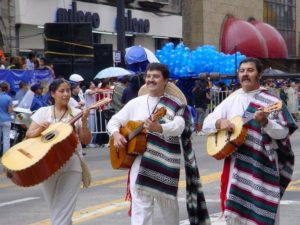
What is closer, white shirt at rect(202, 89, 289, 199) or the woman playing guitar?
white shirt at rect(202, 89, 289, 199)

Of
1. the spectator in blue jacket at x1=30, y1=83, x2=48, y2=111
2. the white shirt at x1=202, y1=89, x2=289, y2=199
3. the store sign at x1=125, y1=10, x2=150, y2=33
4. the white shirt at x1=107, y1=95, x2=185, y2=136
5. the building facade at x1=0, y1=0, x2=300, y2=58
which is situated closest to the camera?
the white shirt at x1=202, y1=89, x2=289, y2=199

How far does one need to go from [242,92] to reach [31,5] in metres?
22.0

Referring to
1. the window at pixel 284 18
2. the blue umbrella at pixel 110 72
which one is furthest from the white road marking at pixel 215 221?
the window at pixel 284 18

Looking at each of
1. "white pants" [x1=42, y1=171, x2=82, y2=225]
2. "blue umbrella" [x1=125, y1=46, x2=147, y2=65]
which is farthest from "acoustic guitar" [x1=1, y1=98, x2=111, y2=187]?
"blue umbrella" [x1=125, y1=46, x2=147, y2=65]

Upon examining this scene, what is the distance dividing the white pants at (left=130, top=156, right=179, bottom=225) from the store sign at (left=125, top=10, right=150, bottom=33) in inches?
1094

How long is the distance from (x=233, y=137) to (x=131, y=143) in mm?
942

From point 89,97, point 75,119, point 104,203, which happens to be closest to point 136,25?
point 89,97

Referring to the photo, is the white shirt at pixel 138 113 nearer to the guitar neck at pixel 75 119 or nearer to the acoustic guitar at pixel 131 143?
the acoustic guitar at pixel 131 143

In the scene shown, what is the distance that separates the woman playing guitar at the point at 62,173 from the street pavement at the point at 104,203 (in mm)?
1925

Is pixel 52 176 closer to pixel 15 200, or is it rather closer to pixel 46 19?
pixel 15 200

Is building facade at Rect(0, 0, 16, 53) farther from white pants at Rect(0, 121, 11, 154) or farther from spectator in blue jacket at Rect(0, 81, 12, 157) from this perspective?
white pants at Rect(0, 121, 11, 154)

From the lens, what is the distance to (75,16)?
101ft

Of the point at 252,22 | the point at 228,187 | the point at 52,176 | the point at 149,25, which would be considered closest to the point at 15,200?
the point at 52,176

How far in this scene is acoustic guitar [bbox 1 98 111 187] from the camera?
7.20 m
